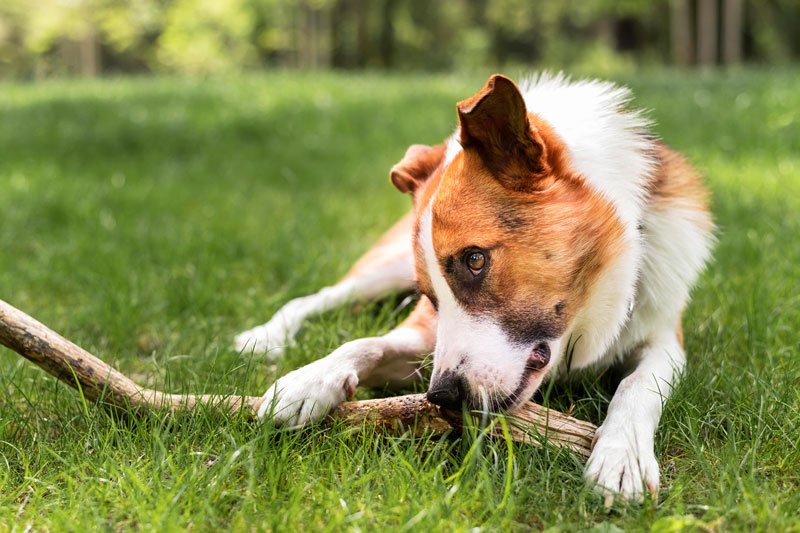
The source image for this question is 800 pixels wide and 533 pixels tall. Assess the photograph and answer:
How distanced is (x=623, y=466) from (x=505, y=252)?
766 millimetres

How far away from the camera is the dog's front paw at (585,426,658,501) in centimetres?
213

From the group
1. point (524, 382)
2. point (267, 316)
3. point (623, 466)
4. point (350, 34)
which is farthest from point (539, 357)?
point (350, 34)

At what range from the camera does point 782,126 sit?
8.20m

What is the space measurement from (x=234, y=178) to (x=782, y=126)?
6.23 meters

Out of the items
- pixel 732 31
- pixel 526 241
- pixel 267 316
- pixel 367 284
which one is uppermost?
pixel 732 31

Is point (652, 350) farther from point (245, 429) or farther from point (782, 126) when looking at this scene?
point (782, 126)

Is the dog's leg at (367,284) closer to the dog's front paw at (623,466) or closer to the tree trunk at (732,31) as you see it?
the dog's front paw at (623,466)

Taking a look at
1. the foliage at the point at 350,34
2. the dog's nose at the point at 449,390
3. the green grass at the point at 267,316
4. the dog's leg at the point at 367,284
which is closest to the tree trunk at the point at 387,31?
the foliage at the point at 350,34

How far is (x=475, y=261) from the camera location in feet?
7.97

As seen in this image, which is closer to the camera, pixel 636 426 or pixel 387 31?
pixel 636 426

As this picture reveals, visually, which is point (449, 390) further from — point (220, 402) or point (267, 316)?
point (267, 316)

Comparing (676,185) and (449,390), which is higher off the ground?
(676,185)

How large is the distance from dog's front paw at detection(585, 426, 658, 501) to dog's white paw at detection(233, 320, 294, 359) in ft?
5.44

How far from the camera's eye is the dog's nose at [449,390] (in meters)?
2.31
